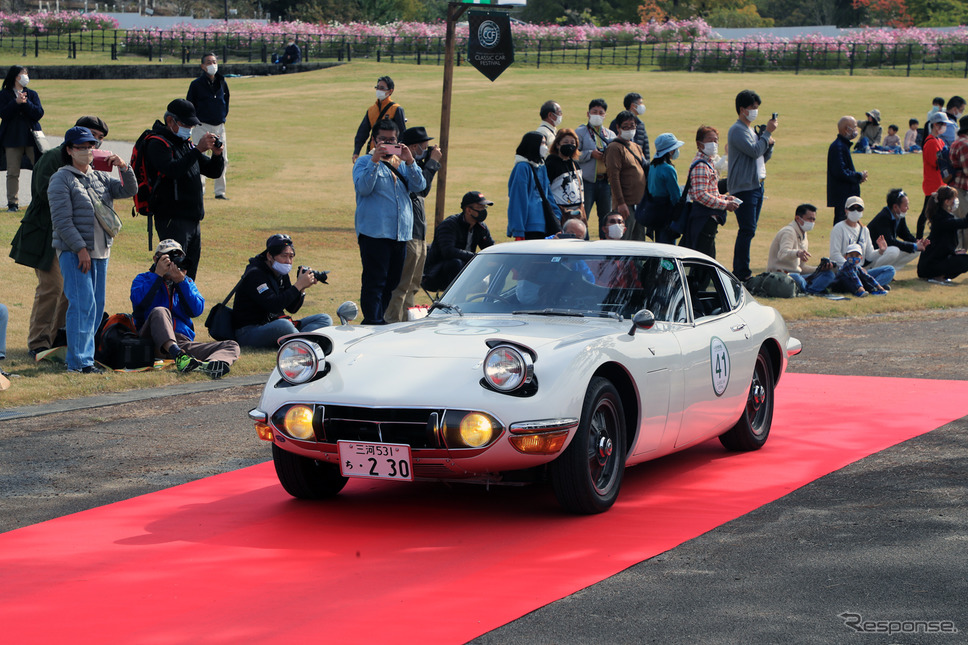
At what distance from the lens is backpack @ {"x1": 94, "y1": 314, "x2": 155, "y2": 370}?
10.6 meters

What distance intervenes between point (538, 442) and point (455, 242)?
7.23 meters

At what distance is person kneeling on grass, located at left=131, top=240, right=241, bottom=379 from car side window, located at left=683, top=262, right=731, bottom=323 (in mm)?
4680

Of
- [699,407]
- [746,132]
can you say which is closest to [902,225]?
[746,132]

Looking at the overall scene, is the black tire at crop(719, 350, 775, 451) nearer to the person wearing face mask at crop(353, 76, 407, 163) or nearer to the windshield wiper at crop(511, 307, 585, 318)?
the windshield wiper at crop(511, 307, 585, 318)

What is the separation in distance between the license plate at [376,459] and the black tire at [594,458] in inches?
29.9

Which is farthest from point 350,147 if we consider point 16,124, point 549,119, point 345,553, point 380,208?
point 345,553

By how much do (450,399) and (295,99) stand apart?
3779 cm

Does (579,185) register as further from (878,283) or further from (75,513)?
(75,513)

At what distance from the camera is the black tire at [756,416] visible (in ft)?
25.8

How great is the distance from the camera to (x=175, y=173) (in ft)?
36.6

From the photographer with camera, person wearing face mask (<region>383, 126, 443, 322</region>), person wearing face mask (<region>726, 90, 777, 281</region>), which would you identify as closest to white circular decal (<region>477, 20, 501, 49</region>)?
person wearing face mask (<region>383, 126, 443, 322</region>)

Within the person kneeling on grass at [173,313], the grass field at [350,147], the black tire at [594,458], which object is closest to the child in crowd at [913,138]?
the grass field at [350,147]

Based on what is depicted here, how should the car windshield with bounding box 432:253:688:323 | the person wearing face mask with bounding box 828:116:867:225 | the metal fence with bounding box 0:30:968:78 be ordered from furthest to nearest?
the metal fence with bounding box 0:30:968:78, the person wearing face mask with bounding box 828:116:867:225, the car windshield with bounding box 432:253:688:323

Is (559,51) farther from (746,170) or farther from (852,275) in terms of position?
(746,170)
